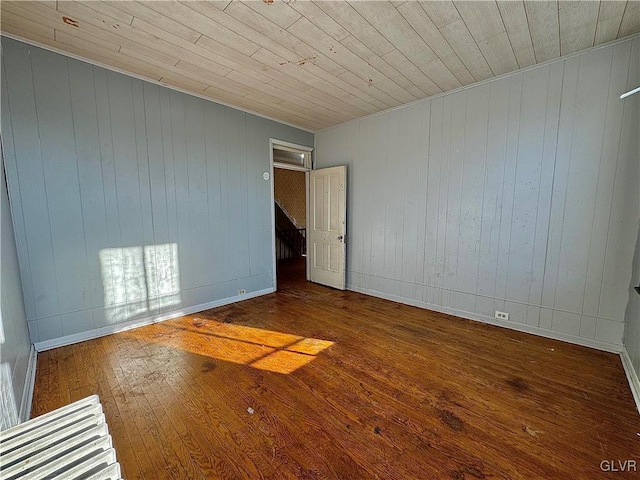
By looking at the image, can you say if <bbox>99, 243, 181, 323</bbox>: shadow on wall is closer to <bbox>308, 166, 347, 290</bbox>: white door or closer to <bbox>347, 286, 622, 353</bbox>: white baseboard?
<bbox>308, 166, 347, 290</bbox>: white door

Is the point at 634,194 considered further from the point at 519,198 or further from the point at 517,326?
the point at 517,326

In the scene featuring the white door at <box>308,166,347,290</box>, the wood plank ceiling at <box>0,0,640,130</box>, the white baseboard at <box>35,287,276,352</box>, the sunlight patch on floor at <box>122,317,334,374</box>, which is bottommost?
the sunlight patch on floor at <box>122,317,334,374</box>

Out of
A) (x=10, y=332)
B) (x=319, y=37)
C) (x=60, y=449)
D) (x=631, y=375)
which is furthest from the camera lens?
(x=319, y=37)

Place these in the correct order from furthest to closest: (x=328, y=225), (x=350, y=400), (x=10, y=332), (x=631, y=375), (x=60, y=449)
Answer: (x=328, y=225) → (x=631, y=375) → (x=350, y=400) → (x=10, y=332) → (x=60, y=449)

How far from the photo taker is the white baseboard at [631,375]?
1.90m

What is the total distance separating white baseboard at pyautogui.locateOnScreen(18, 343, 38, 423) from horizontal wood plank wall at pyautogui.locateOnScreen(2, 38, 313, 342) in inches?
12.5

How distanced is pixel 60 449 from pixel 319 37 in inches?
116

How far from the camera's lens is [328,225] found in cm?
474

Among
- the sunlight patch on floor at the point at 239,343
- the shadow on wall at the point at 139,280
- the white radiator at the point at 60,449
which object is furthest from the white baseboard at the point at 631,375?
the shadow on wall at the point at 139,280

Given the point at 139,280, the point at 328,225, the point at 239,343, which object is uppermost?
the point at 328,225

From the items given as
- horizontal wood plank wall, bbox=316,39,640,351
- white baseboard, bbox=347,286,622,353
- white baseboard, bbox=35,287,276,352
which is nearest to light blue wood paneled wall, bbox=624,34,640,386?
horizontal wood plank wall, bbox=316,39,640,351

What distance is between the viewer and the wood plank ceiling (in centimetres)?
197

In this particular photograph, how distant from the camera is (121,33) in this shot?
2.25m

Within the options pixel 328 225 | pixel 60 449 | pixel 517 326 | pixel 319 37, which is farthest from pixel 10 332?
pixel 517 326
